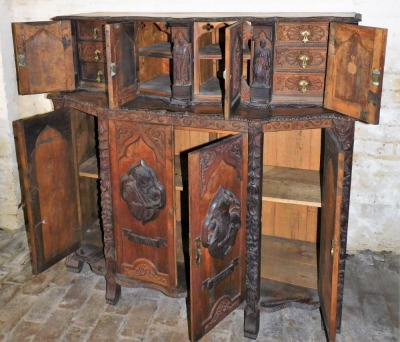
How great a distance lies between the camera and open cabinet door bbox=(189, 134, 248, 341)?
279 cm

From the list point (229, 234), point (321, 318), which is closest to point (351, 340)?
point (321, 318)

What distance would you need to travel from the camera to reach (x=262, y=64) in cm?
310

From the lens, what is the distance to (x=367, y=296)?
374 cm

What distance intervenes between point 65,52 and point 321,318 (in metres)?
2.60

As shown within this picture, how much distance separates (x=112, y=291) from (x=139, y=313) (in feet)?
0.86

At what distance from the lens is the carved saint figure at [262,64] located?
307cm

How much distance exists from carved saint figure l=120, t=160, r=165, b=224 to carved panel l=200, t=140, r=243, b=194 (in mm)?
508

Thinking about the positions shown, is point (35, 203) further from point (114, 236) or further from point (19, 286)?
point (19, 286)

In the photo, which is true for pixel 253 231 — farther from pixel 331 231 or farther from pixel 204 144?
pixel 204 144

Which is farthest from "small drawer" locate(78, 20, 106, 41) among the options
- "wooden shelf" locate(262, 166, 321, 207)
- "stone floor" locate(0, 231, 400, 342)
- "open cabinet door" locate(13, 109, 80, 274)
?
"stone floor" locate(0, 231, 400, 342)

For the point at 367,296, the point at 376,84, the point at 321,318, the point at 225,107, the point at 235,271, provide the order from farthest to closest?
the point at 367,296 → the point at 321,318 → the point at 235,271 → the point at 225,107 → the point at 376,84

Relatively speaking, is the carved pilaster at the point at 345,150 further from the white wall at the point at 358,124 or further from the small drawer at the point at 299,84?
the white wall at the point at 358,124

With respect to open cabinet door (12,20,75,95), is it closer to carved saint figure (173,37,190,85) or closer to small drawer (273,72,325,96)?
carved saint figure (173,37,190,85)

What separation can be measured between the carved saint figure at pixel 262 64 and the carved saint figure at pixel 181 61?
44cm
